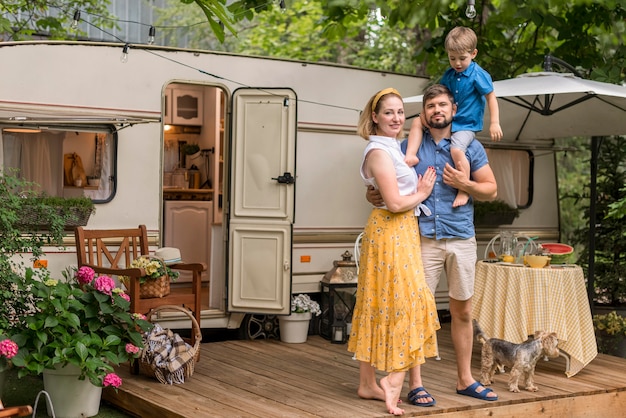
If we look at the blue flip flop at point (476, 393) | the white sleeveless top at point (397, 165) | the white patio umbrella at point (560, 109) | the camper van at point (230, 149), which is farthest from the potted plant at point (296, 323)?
the white sleeveless top at point (397, 165)

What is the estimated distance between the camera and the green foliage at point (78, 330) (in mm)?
5582

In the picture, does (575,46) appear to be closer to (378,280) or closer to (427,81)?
(427,81)

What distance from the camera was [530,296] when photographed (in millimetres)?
6957

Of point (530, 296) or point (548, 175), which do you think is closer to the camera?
point (530, 296)

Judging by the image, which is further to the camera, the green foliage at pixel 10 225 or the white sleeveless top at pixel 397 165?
the green foliage at pixel 10 225

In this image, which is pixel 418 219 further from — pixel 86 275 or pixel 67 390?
pixel 67 390

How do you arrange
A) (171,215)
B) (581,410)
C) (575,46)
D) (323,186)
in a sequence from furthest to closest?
1. (171,215)
2. (575,46)
3. (323,186)
4. (581,410)

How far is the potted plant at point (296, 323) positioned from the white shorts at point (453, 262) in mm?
2684

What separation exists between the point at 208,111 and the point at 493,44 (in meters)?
3.16

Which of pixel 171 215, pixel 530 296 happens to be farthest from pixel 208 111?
pixel 530 296

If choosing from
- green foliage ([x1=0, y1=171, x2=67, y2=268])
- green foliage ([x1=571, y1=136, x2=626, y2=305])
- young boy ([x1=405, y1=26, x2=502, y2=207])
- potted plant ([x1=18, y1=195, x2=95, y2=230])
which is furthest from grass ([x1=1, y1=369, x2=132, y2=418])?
green foliage ([x1=571, y1=136, x2=626, y2=305])

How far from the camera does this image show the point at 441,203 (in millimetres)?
5586

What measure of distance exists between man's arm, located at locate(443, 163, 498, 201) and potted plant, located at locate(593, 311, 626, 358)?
2.83 metres

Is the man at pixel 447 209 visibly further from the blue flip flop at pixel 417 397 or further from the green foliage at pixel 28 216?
the green foliage at pixel 28 216
